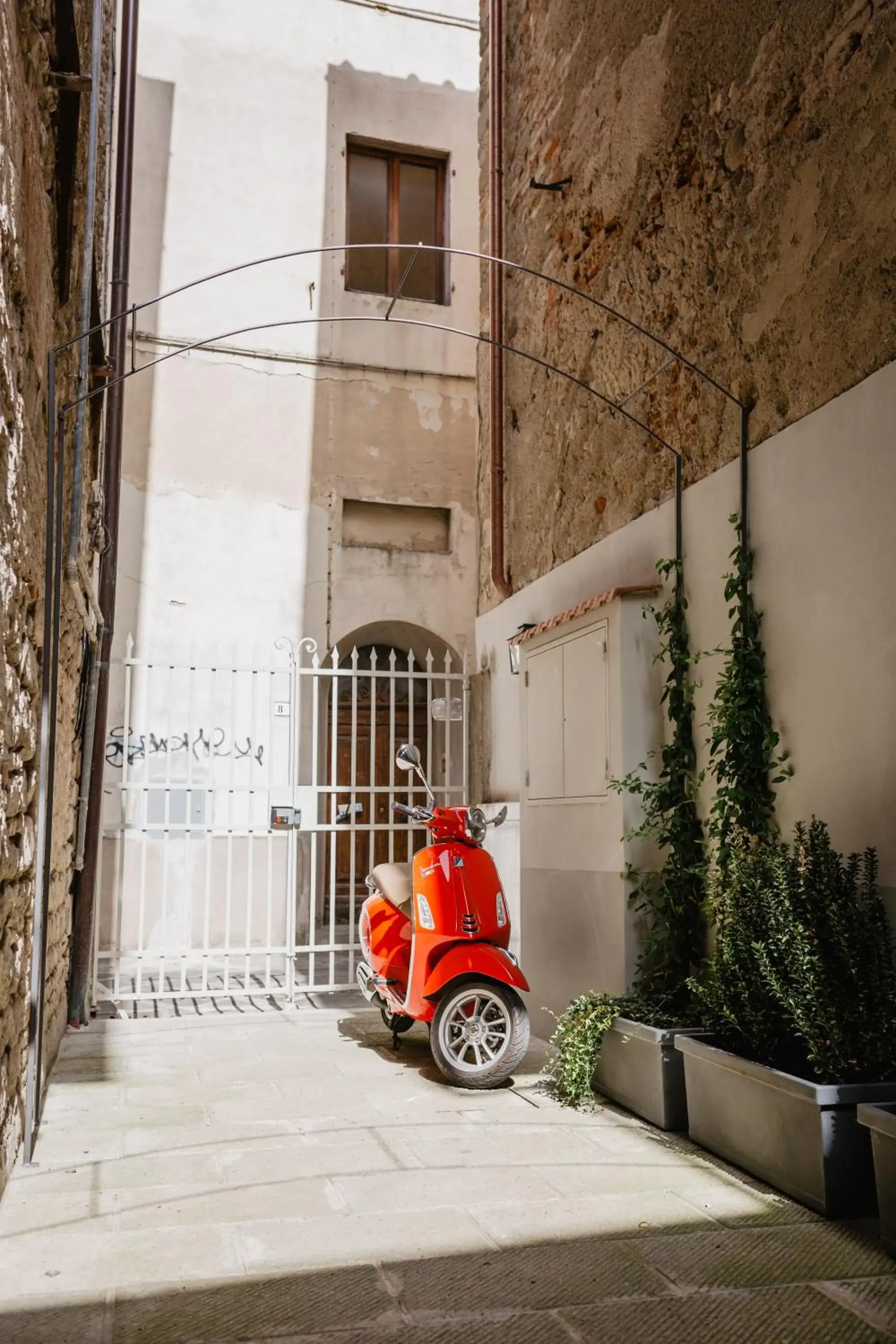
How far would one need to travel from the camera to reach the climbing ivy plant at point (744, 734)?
3990 mm

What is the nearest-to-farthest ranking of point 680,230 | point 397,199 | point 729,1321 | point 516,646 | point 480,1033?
1. point 729,1321
2. point 480,1033
3. point 680,230
4. point 516,646
5. point 397,199

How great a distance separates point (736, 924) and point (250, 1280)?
1755 mm

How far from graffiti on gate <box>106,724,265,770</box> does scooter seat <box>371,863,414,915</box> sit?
9.91ft

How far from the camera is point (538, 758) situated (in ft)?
18.6

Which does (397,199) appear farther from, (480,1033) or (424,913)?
(480,1033)

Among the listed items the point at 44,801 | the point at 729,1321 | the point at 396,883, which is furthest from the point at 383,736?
the point at 729,1321

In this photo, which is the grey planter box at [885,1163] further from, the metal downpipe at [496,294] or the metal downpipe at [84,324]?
the metal downpipe at [496,294]

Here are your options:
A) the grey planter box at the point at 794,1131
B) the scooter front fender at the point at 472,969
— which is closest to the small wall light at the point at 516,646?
the scooter front fender at the point at 472,969

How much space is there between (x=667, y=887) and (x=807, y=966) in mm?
1284

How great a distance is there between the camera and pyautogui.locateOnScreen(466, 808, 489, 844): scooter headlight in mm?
4855

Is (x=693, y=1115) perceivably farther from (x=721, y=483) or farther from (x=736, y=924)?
(x=721, y=483)

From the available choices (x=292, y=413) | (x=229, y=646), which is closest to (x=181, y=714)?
(x=229, y=646)

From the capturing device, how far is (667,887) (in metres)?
4.45

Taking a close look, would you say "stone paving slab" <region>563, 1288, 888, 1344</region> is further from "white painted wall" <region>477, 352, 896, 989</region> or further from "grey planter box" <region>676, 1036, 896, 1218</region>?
"white painted wall" <region>477, 352, 896, 989</region>
